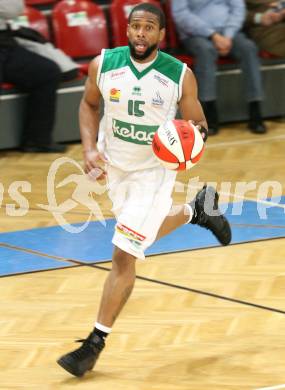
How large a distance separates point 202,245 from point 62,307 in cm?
150

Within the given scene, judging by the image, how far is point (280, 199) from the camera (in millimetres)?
8469

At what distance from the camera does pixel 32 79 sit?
9.63m

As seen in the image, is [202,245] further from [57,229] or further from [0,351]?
[0,351]

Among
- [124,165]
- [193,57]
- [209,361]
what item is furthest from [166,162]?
[193,57]

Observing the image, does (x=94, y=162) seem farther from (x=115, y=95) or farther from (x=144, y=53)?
(x=144, y=53)

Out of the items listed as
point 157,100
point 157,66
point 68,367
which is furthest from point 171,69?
point 68,367

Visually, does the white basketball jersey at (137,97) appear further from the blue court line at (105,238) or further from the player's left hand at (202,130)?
the blue court line at (105,238)

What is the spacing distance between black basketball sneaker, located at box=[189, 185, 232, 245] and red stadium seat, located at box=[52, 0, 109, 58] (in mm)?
4173

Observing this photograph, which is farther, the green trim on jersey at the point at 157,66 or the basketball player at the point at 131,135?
the green trim on jersey at the point at 157,66

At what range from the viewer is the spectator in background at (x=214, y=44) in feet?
33.7

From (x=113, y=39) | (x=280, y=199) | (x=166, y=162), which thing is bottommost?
(x=280, y=199)

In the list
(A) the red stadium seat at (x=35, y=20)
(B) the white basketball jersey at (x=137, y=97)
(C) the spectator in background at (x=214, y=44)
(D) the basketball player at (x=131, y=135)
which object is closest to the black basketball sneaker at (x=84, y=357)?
(D) the basketball player at (x=131, y=135)

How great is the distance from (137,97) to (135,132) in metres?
0.19

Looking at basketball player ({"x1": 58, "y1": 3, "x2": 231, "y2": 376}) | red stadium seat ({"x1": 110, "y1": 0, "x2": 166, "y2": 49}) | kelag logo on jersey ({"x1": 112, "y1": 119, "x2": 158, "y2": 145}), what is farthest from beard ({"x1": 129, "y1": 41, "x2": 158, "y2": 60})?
red stadium seat ({"x1": 110, "y1": 0, "x2": 166, "y2": 49})
